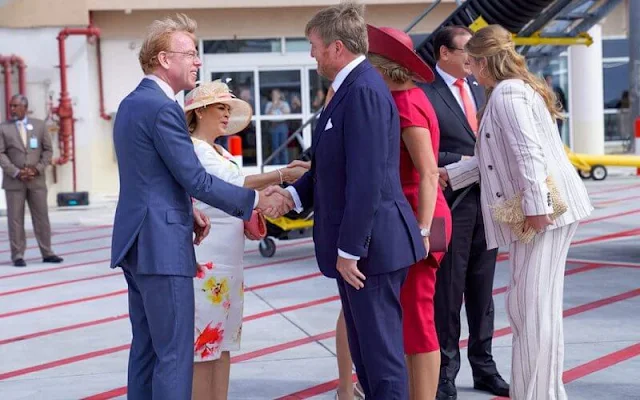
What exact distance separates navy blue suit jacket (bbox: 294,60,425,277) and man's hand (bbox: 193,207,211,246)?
51 cm

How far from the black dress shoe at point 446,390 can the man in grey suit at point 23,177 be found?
7.53 m

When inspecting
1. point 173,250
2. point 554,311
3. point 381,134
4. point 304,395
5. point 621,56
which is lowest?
point 304,395

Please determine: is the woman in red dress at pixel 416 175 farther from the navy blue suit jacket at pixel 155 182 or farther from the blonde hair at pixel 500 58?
the navy blue suit jacket at pixel 155 182

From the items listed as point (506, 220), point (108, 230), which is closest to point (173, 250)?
point (506, 220)

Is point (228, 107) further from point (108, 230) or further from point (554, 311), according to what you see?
point (108, 230)

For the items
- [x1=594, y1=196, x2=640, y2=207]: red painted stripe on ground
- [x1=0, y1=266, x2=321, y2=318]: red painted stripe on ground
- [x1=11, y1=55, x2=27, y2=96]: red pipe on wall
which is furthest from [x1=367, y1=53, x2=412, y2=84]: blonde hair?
[x1=11, y1=55, x2=27, y2=96]: red pipe on wall

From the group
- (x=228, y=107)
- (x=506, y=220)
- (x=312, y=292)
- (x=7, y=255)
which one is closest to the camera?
(x=506, y=220)

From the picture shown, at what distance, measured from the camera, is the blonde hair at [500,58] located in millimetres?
4938

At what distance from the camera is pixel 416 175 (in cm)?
500

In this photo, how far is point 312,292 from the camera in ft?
30.5

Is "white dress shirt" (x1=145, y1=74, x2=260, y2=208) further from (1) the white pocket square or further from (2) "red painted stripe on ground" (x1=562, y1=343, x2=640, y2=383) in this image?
(2) "red painted stripe on ground" (x1=562, y1=343, x2=640, y2=383)

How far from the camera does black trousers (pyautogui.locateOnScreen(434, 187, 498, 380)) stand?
5.72 m

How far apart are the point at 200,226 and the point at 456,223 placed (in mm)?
1549

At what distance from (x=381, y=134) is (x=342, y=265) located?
545mm
